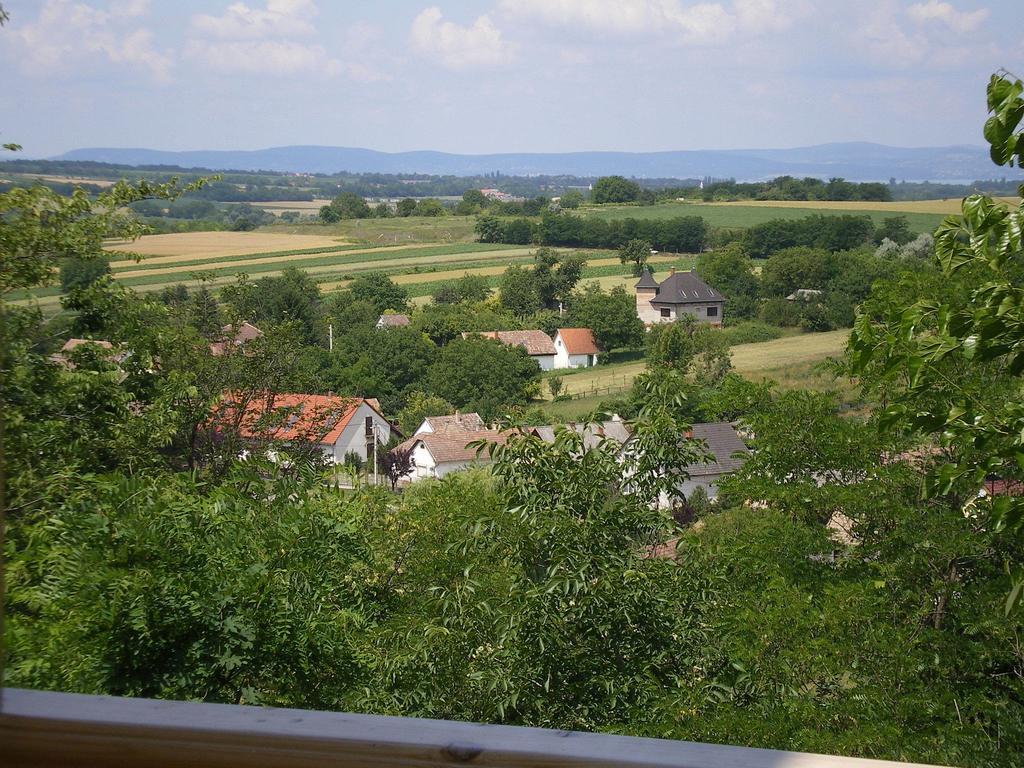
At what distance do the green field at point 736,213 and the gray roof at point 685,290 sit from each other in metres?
6.25

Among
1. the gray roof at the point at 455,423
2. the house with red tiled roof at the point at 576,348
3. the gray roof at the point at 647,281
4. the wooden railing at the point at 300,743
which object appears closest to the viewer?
the wooden railing at the point at 300,743

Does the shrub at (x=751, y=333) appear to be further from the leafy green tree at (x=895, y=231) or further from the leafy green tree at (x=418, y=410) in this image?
the leafy green tree at (x=418, y=410)

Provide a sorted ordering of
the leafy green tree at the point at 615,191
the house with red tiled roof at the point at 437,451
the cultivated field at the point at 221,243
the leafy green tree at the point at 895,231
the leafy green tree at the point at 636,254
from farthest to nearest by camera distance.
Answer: the leafy green tree at the point at 615,191 → the leafy green tree at the point at 636,254 → the cultivated field at the point at 221,243 → the leafy green tree at the point at 895,231 → the house with red tiled roof at the point at 437,451

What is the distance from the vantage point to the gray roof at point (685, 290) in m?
44.1

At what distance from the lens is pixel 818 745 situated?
5.11m

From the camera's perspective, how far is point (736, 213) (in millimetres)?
58500

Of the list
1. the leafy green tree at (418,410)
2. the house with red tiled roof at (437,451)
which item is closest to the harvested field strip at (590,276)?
the leafy green tree at (418,410)

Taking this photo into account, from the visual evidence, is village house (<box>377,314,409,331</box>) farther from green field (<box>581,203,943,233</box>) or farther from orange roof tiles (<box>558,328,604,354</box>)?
green field (<box>581,203,943,233</box>)

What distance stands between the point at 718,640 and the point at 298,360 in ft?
23.8

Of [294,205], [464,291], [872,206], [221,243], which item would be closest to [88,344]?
[872,206]

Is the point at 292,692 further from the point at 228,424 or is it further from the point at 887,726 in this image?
the point at 228,424

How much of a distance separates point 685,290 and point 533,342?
7.49 m

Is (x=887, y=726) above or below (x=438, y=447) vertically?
above

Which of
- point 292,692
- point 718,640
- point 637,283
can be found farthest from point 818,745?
point 637,283
